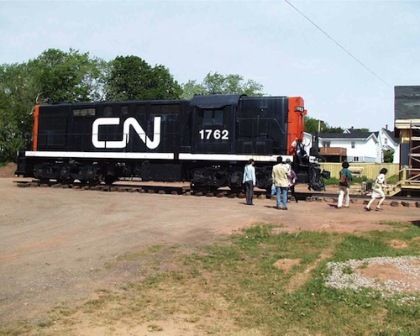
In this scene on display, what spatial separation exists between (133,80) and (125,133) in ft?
151

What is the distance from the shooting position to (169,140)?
2105 centimetres

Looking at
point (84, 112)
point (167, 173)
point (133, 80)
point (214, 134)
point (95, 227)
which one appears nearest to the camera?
point (95, 227)

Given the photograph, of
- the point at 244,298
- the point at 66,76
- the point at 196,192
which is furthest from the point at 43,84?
the point at 244,298

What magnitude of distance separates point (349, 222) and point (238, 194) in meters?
7.39

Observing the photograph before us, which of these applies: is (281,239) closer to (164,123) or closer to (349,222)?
(349,222)

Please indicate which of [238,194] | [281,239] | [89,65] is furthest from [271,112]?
[89,65]

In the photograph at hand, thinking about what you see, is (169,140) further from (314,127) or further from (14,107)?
(314,127)

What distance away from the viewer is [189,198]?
19359 millimetres

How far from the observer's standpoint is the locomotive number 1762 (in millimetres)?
20016

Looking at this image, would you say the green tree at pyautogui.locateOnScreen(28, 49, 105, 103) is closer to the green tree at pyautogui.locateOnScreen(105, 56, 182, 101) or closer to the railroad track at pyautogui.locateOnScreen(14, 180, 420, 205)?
the green tree at pyautogui.locateOnScreen(105, 56, 182, 101)

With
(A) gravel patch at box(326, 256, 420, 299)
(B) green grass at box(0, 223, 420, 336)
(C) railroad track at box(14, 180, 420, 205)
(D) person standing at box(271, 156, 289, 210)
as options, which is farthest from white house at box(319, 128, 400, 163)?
(A) gravel patch at box(326, 256, 420, 299)

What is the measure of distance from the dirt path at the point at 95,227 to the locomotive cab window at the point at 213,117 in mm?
3273

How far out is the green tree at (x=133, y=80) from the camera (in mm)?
66062

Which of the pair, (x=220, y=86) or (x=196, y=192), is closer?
(x=196, y=192)
